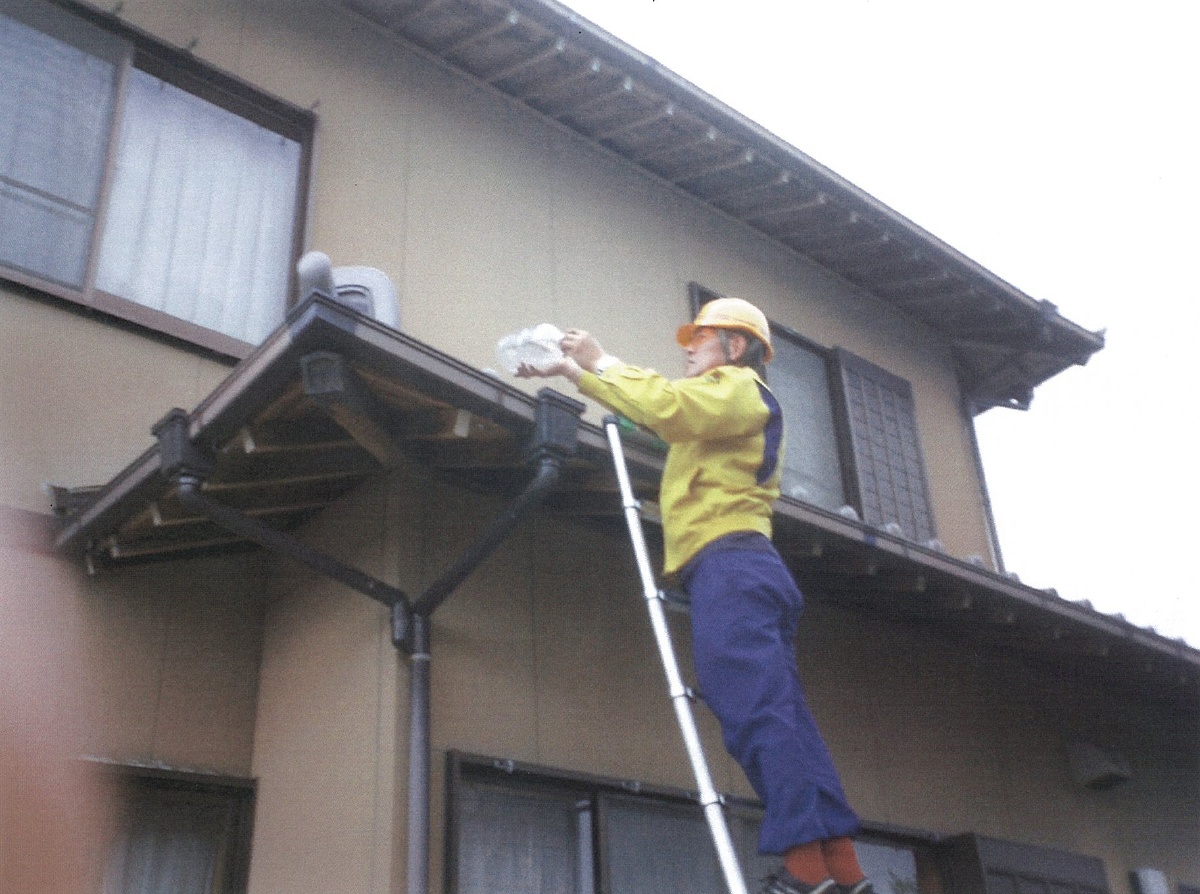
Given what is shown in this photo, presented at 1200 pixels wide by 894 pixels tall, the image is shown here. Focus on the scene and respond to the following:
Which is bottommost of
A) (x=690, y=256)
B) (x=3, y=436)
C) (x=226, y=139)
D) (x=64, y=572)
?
(x=64, y=572)

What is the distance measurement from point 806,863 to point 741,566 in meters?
0.91

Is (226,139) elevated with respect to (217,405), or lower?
elevated

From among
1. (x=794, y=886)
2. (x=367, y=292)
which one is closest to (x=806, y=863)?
(x=794, y=886)

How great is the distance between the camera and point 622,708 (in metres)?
5.47

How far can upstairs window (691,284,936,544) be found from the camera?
839cm

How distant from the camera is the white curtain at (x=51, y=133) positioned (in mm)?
5453

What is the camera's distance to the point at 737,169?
Result: 820 cm

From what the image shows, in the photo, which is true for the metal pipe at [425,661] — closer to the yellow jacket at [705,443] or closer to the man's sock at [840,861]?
the yellow jacket at [705,443]

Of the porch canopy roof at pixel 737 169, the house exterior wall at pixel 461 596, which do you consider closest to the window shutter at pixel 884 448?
the house exterior wall at pixel 461 596

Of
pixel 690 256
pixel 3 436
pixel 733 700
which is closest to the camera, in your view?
pixel 733 700

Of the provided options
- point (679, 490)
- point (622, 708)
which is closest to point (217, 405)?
point (679, 490)

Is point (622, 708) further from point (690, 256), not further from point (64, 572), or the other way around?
point (690, 256)

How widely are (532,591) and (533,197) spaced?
2.78m

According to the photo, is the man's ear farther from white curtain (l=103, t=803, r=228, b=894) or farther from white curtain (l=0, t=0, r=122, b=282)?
white curtain (l=0, t=0, r=122, b=282)
